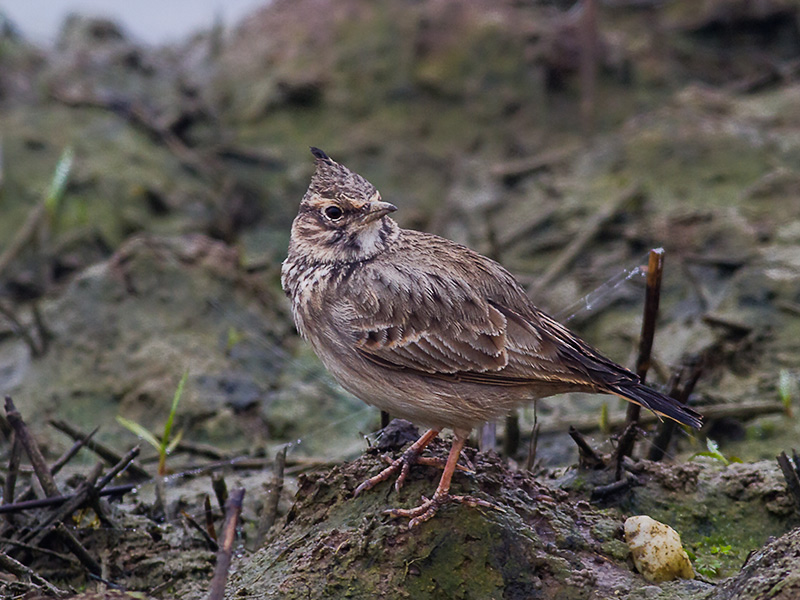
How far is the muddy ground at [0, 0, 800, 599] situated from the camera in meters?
3.94

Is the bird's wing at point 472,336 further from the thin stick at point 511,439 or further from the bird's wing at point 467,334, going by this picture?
the thin stick at point 511,439

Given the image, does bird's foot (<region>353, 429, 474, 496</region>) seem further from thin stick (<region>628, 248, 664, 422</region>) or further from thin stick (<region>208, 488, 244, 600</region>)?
thin stick (<region>208, 488, 244, 600</region>)

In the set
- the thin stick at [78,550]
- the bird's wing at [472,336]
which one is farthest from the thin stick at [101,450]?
the bird's wing at [472,336]

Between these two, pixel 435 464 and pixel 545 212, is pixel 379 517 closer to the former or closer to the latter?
pixel 435 464

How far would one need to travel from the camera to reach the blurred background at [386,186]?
20.6 ft

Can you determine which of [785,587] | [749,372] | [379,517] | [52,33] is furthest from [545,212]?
[52,33]

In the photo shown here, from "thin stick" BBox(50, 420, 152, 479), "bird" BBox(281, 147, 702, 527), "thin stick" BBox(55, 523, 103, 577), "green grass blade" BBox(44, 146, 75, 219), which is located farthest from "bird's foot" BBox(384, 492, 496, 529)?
"green grass blade" BBox(44, 146, 75, 219)

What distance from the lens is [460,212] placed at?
905 cm

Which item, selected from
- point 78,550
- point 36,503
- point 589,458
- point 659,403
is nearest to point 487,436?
point 589,458

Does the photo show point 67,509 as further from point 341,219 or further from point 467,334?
point 467,334

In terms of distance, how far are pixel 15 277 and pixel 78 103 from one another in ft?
8.22

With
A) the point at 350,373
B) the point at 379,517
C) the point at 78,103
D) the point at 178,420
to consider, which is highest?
the point at 78,103

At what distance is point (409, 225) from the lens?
892 cm

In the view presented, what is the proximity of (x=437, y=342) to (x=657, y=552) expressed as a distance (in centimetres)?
124
